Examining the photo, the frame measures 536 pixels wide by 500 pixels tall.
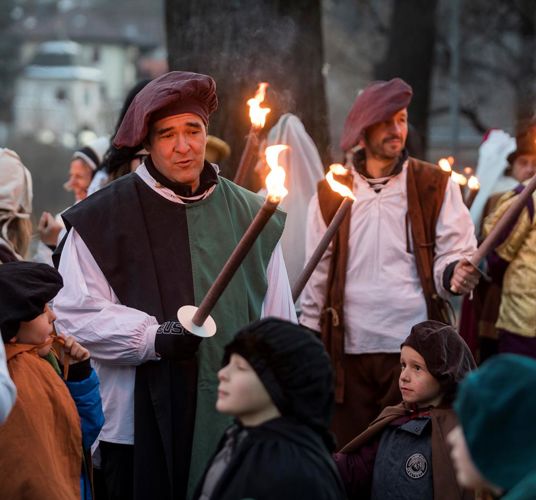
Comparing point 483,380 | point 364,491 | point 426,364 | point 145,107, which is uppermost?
point 145,107

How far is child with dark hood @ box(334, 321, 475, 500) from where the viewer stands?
4.93 metres

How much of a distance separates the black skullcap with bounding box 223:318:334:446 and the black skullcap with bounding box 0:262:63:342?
3.34ft

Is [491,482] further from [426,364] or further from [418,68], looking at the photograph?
[418,68]

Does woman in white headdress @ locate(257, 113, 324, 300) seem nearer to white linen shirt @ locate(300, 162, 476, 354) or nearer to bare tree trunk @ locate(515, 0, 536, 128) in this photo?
white linen shirt @ locate(300, 162, 476, 354)

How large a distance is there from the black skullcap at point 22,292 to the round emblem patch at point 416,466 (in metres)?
1.42

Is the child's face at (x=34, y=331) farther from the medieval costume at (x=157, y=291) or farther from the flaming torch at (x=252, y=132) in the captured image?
the flaming torch at (x=252, y=132)

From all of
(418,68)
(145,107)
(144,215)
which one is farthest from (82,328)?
(418,68)

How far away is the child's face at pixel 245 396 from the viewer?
3.75 metres

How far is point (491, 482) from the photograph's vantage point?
3.13 metres

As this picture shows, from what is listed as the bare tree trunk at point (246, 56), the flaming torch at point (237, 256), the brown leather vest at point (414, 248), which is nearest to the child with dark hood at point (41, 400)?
the flaming torch at point (237, 256)

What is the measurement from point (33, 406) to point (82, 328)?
22.0 inches

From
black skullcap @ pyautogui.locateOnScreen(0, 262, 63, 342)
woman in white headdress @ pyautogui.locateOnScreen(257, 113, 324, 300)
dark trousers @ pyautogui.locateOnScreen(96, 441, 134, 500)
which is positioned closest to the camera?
black skullcap @ pyautogui.locateOnScreen(0, 262, 63, 342)

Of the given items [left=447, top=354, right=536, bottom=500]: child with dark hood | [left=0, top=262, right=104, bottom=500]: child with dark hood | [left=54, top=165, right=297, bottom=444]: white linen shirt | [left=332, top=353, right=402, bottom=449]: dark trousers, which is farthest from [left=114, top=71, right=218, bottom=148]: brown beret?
[left=447, top=354, right=536, bottom=500]: child with dark hood

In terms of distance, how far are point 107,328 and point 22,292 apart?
475mm
